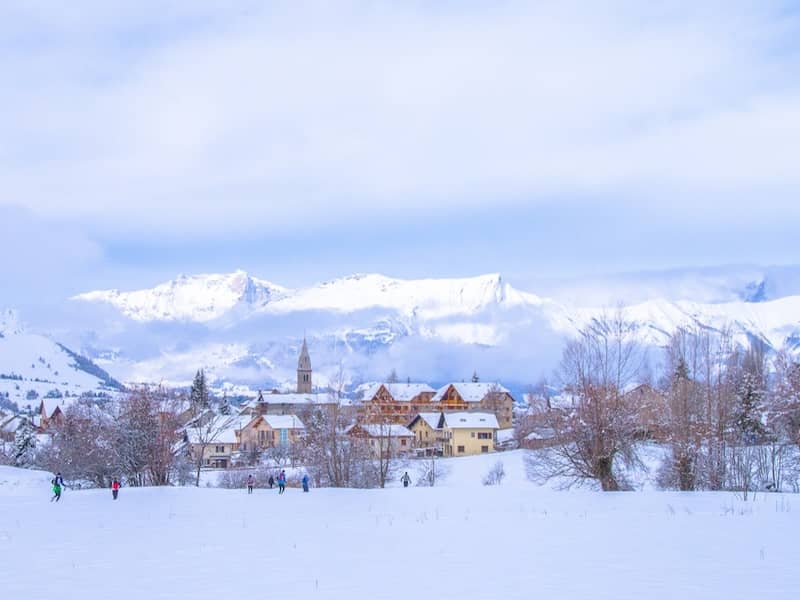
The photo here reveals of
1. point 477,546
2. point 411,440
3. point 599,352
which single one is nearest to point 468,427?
point 411,440

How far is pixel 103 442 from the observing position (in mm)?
58906

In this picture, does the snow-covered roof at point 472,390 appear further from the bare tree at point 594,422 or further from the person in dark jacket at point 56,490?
the person in dark jacket at point 56,490

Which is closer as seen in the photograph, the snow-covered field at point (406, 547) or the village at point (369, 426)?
the snow-covered field at point (406, 547)

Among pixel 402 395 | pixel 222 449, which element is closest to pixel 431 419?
pixel 222 449

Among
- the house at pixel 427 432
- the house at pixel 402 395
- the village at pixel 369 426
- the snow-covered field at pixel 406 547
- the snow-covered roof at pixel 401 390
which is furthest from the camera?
the snow-covered roof at pixel 401 390

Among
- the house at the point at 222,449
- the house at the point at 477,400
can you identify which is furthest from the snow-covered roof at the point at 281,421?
the house at the point at 477,400

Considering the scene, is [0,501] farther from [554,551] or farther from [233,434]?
[233,434]

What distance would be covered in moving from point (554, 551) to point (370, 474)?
44.8 metres

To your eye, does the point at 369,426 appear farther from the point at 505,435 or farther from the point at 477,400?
the point at 477,400

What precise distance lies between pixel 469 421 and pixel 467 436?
239cm

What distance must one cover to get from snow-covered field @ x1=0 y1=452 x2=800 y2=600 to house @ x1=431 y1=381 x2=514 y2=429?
117518 mm

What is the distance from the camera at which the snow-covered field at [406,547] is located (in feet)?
55.6

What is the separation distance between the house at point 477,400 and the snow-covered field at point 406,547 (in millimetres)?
117518

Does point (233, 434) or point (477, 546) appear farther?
point (233, 434)
